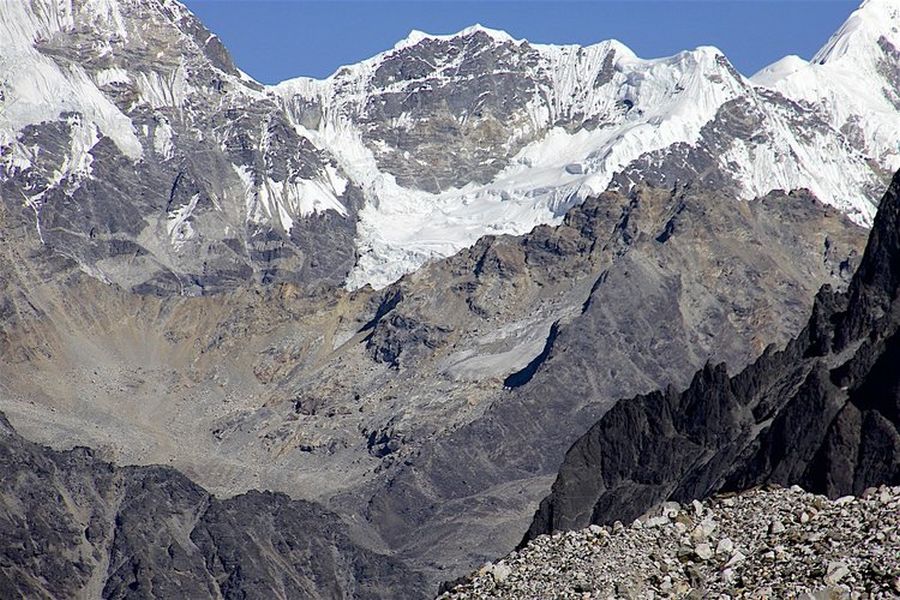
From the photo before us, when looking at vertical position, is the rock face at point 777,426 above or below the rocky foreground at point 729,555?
above

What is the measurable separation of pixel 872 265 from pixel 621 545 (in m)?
133

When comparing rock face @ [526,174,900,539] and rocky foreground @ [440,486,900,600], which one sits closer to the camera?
rocky foreground @ [440,486,900,600]

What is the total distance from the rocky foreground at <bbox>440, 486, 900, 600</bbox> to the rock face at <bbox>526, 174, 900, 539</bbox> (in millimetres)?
58435

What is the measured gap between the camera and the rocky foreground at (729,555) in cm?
4475

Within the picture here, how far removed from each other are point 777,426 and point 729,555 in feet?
293

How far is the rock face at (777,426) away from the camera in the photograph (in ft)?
385

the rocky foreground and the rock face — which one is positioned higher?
the rock face

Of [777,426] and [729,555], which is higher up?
[777,426]

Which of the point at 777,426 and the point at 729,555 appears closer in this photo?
the point at 729,555

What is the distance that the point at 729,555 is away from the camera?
47656 millimetres

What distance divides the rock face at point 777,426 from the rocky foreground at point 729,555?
5844cm

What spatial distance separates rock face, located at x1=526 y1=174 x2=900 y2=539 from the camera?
11738cm

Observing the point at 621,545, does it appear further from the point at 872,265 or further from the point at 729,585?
the point at 872,265

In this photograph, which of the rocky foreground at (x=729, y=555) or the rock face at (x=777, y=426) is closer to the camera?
the rocky foreground at (x=729, y=555)
